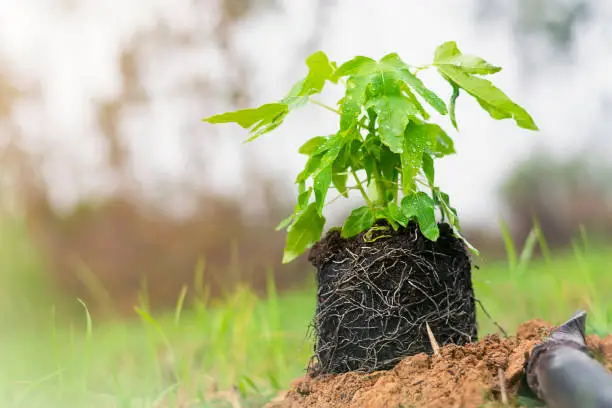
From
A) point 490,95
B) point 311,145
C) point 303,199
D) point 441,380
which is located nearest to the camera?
point 441,380

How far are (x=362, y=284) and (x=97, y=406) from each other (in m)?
0.91

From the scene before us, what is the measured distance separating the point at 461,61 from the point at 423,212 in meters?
0.31

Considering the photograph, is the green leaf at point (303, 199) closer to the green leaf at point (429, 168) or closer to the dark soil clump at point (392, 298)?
the dark soil clump at point (392, 298)

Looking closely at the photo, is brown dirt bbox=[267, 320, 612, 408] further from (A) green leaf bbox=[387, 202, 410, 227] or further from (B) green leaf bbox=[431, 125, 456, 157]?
(B) green leaf bbox=[431, 125, 456, 157]

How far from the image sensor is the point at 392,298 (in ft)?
4.24

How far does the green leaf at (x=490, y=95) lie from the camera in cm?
123

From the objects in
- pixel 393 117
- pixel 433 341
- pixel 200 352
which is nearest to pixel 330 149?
pixel 393 117

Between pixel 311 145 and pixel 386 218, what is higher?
pixel 311 145

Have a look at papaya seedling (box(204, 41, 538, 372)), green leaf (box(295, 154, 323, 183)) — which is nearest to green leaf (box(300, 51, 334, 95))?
papaya seedling (box(204, 41, 538, 372))

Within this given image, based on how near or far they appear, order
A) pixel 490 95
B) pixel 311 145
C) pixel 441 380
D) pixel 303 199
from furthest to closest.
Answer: pixel 311 145
pixel 303 199
pixel 490 95
pixel 441 380

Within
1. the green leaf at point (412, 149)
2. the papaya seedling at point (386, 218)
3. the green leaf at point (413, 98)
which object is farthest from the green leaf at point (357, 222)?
the green leaf at point (413, 98)

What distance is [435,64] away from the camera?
1291 mm

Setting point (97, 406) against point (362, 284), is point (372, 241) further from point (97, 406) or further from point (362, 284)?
point (97, 406)

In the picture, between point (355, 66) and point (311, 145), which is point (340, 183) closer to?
point (311, 145)
